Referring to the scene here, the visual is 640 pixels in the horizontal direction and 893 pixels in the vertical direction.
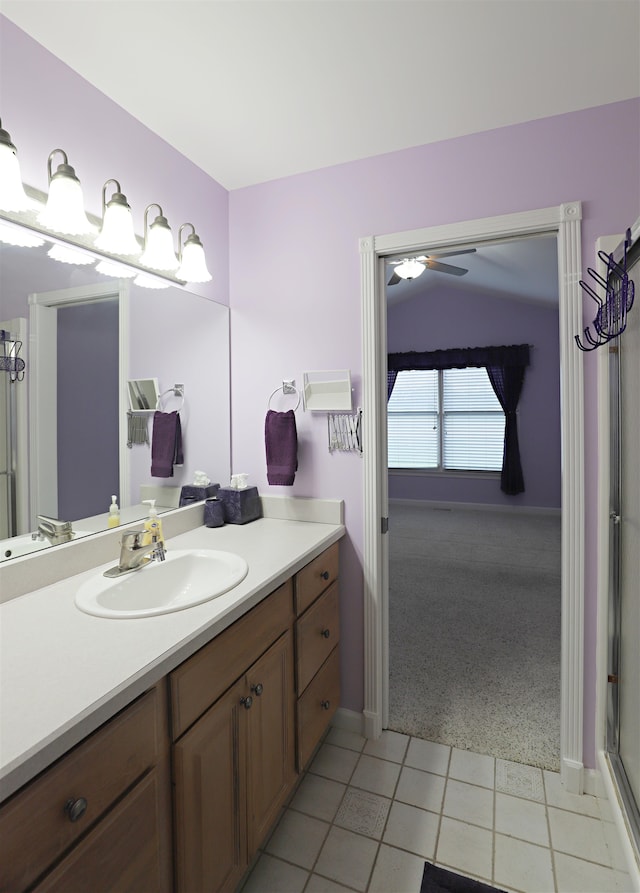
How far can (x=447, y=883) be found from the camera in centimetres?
131

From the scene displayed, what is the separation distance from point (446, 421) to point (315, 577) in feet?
16.8

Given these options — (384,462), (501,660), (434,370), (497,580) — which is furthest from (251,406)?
(434,370)

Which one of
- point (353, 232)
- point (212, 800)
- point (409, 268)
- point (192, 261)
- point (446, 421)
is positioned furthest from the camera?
point (446, 421)

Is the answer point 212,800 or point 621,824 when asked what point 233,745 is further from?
point 621,824

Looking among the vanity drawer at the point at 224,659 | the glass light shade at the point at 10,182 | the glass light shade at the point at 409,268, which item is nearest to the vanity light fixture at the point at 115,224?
the glass light shade at the point at 10,182

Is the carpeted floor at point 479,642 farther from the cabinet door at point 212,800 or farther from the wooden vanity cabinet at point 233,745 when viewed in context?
the cabinet door at point 212,800

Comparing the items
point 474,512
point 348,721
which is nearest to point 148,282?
point 348,721

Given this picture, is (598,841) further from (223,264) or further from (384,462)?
(223,264)

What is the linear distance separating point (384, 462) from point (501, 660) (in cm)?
145

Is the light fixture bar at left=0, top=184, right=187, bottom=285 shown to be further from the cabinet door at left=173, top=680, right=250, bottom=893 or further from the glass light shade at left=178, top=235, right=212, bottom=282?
the cabinet door at left=173, top=680, right=250, bottom=893

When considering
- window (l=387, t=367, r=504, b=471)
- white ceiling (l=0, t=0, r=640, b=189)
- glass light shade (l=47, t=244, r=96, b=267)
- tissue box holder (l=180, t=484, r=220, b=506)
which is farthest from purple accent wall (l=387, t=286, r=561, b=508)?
glass light shade (l=47, t=244, r=96, b=267)

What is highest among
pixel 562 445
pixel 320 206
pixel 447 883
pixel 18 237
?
pixel 320 206

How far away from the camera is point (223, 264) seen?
2121 mm

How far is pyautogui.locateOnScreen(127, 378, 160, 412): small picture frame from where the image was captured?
65.3 inches
